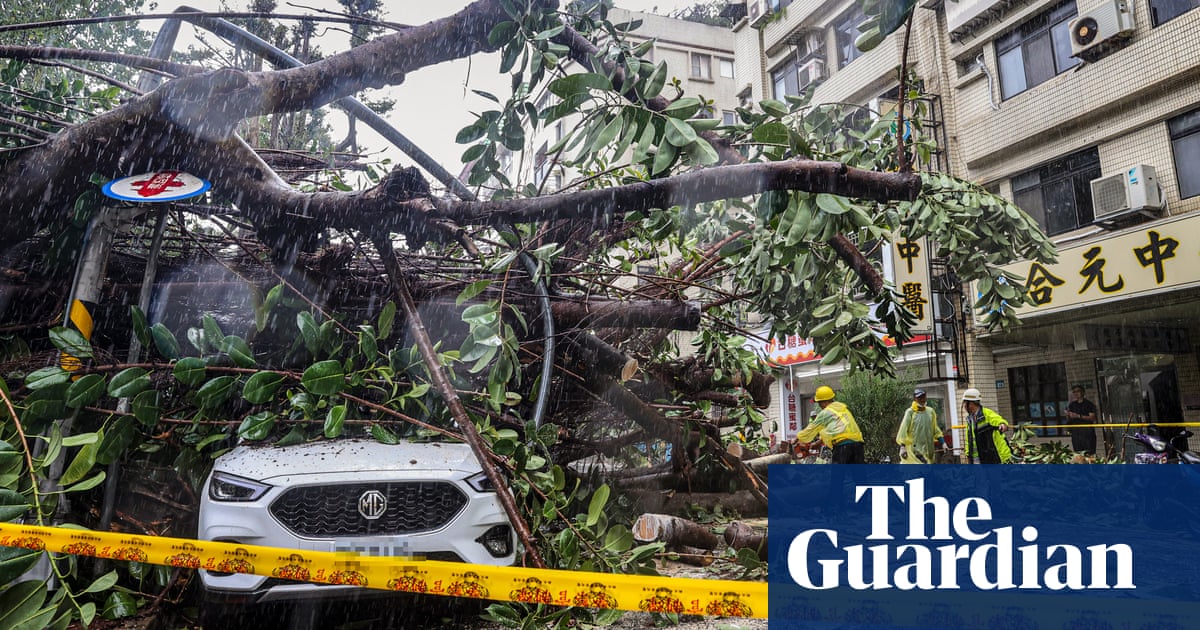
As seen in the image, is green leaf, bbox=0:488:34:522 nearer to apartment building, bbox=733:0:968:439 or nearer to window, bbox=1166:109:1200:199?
apartment building, bbox=733:0:968:439

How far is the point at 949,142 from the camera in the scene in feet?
50.2

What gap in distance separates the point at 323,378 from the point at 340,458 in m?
0.40

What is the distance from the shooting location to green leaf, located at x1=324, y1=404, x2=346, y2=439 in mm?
3424

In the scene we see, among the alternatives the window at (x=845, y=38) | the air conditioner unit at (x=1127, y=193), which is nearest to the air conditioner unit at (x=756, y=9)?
the window at (x=845, y=38)

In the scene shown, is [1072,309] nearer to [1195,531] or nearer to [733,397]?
[1195,531]

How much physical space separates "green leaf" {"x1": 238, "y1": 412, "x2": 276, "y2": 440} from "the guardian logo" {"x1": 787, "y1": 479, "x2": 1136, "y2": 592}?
283 cm

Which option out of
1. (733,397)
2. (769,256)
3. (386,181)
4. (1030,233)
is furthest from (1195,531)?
(386,181)

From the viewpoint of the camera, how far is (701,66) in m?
30.5

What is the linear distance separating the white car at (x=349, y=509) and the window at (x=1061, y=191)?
43.8 ft

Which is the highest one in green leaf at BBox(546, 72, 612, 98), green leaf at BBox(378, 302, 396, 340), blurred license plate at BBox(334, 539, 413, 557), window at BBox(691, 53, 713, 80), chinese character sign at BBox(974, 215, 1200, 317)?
window at BBox(691, 53, 713, 80)

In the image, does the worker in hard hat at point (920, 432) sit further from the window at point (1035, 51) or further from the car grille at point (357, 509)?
the window at point (1035, 51)

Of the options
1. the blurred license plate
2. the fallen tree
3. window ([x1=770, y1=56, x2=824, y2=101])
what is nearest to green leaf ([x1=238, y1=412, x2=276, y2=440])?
the fallen tree

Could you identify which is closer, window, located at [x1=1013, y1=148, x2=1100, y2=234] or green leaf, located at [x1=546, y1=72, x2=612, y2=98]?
green leaf, located at [x1=546, y1=72, x2=612, y2=98]

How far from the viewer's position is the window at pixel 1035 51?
1325cm
